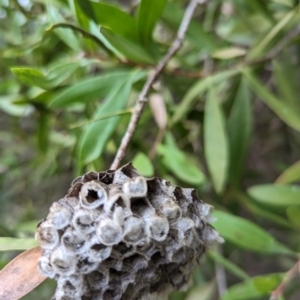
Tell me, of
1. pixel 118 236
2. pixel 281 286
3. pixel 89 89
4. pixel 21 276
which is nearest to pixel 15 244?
pixel 21 276

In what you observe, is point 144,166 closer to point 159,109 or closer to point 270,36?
point 159,109

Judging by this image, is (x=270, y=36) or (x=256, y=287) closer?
(x=256, y=287)

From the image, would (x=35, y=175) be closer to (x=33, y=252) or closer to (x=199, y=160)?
(x=199, y=160)

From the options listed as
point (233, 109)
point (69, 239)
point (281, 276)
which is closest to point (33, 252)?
point (69, 239)

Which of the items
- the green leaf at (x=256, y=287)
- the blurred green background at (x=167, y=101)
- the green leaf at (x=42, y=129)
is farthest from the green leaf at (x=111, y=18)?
the green leaf at (x=256, y=287)

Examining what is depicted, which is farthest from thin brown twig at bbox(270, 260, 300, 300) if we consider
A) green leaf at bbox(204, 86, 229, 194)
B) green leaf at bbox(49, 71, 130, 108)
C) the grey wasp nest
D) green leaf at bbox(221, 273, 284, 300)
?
green leaf at bbox(49, 71, 130, 108)
